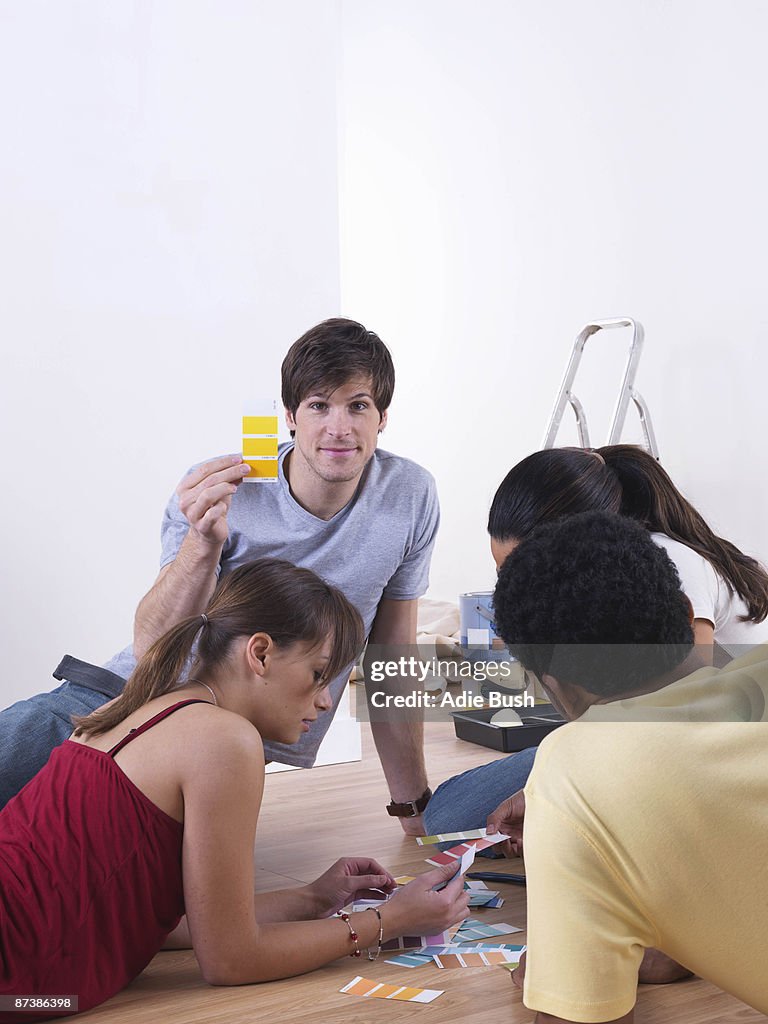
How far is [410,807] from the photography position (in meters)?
2.61

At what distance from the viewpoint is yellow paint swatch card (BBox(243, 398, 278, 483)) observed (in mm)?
2387

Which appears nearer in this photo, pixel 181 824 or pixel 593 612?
pixel 593 612

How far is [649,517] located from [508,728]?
52.8 inches

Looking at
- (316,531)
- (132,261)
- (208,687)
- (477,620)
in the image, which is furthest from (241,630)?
(477,620)

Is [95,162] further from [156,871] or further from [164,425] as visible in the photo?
[156,871]

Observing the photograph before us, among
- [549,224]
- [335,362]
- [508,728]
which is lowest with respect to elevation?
[508,728]

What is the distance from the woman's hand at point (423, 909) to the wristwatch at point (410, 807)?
0.71m

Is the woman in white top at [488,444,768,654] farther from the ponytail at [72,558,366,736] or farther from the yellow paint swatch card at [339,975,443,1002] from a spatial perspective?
the yellow paint swatch card at [339,975,443,1002]

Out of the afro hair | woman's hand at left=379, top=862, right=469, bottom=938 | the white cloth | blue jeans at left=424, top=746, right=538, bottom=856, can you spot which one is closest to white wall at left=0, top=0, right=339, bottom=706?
blue jeans at left=424, top=746, right=538, bottom=856

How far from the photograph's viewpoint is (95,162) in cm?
306

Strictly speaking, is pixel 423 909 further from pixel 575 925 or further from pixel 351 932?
pixel 575 925

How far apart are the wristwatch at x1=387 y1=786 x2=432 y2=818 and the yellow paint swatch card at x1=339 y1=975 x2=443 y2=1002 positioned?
2.87 ft

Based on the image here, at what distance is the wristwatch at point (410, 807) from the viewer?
261cm

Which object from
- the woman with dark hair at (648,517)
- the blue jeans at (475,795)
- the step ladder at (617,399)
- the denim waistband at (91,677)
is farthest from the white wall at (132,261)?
the woman with dark hair at (648,517)
